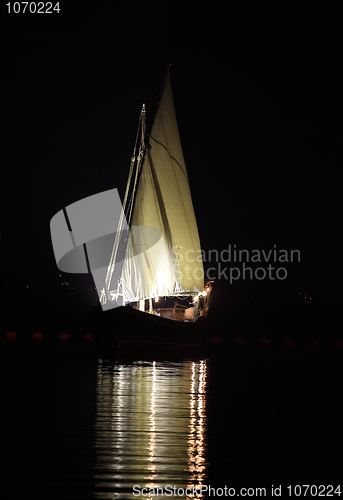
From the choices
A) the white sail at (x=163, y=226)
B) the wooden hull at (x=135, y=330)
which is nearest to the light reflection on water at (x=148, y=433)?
the wooden hull at (x=135, y=330)

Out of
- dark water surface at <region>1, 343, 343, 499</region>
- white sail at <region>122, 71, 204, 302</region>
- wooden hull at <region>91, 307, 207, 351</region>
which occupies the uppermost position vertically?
white sail at <region>122, 71, 204, 302</region>

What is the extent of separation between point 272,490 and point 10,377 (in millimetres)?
11621

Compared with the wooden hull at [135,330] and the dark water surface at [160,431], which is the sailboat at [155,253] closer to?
the wooden hull at [135,330]

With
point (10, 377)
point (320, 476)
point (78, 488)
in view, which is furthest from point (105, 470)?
point (10, 377)

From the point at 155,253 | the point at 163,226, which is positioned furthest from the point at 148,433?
the point at 163,226

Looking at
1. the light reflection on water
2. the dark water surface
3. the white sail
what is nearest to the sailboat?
the white sail

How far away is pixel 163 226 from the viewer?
116 feet

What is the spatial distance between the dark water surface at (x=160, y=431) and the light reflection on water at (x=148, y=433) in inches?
0.8

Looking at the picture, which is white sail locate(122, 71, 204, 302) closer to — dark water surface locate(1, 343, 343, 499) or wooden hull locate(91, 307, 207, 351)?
wooden hull locate(91, 307, 207, 351)

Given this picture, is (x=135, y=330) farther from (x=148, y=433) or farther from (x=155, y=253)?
(x=148, y=433)

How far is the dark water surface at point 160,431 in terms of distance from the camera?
7586 millimetres

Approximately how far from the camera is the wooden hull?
30641 millimetres

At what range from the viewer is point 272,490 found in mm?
7371

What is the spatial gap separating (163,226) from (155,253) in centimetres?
207
